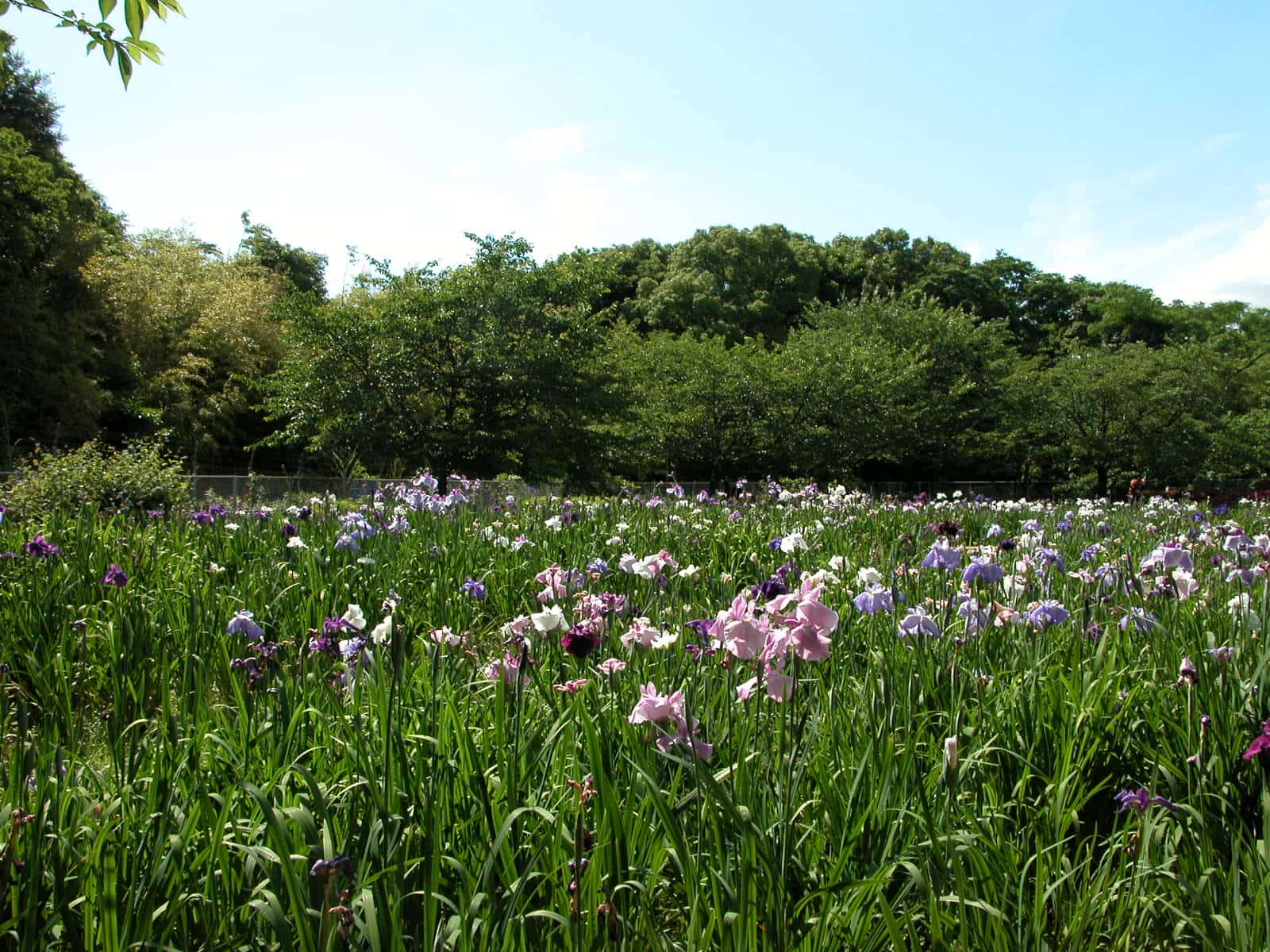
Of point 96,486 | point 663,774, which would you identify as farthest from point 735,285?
point 663,774

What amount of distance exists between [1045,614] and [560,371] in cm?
1340

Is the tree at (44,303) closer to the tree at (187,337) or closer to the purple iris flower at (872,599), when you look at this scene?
the tree at (187,337)

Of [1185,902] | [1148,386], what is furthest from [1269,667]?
[1148,386]

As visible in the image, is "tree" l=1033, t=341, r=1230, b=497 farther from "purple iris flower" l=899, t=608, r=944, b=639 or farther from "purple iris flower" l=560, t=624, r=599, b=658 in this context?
"purple iris flower" l=560, t=624, r=599, b=658

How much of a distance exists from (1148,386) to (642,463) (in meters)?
15.5

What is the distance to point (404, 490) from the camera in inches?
285

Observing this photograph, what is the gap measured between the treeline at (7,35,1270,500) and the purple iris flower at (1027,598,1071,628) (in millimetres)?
10569

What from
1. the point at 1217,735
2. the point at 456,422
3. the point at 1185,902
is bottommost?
the point at 1185,902

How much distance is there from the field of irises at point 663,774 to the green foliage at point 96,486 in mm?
5377

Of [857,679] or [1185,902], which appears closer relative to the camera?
[1185,902]

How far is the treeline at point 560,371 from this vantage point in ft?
52.1

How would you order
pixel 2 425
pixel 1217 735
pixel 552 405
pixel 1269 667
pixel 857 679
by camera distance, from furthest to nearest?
pixel 2 425 < pixel 552 405 < pixel 857 679 < pixel 1269 667 < pixel 1217 735

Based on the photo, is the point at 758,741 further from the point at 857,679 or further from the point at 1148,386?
the point at 1148,386

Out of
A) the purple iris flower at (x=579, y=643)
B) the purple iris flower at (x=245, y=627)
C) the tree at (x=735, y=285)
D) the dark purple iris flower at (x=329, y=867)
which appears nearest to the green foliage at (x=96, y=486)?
the purple iris flower at (x=245, y=627)
